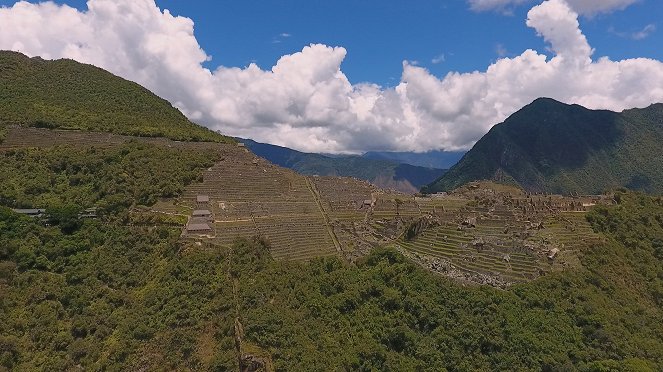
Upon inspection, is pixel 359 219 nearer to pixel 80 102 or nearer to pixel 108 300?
pixel 108 300

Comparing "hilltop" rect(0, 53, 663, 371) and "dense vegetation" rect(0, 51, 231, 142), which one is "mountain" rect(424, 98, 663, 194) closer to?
"dense vegetation" rect(0, 51, 231, 142)

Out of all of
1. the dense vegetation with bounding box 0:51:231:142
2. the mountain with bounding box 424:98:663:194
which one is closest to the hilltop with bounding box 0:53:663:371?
the dense vegetation with bounding box 0:51:231:142

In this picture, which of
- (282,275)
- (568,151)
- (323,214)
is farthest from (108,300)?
(568,151)

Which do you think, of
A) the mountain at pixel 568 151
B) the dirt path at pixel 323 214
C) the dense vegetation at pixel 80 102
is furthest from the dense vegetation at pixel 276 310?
the mountain at pixel 568 151

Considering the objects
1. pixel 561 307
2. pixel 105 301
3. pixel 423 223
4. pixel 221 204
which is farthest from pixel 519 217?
pixel 105 301

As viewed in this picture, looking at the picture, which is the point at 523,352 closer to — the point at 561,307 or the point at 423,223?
the point at 561,307
